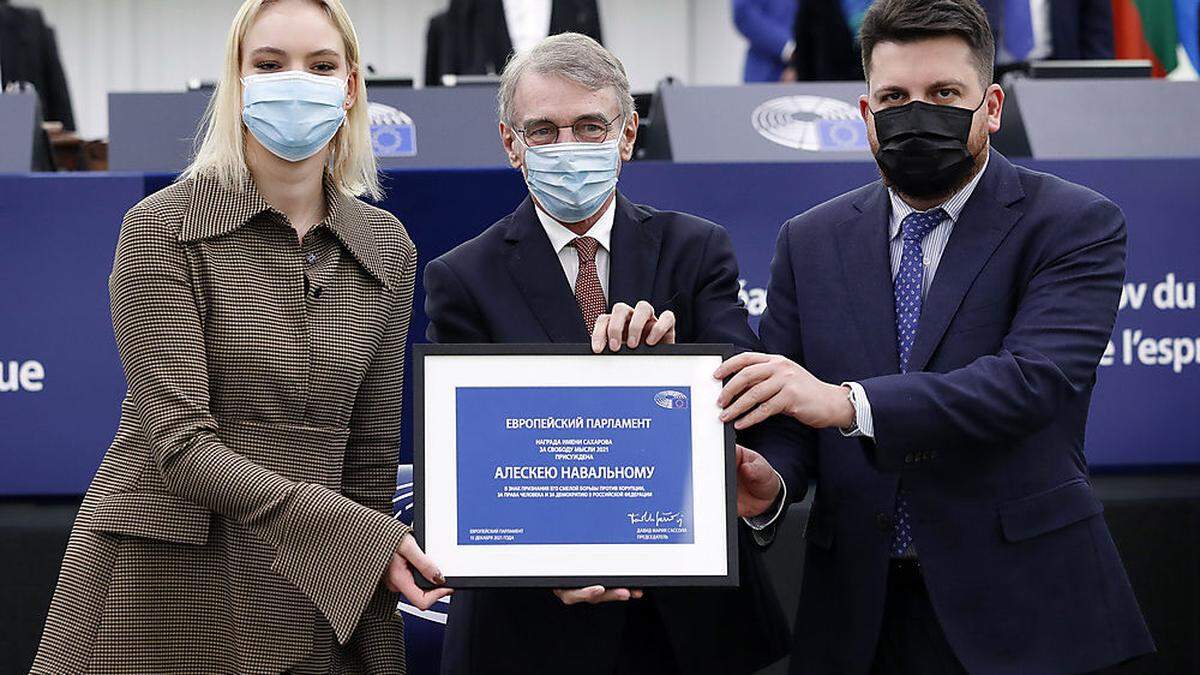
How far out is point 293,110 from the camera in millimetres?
2232

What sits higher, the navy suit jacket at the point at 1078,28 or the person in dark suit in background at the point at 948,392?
the navy suit jacket at the point at 1078,28

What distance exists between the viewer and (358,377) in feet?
7.21

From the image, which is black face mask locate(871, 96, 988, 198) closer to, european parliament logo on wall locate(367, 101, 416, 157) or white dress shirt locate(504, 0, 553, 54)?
european parliament logo on wall locate(367, 101, 416, 157)

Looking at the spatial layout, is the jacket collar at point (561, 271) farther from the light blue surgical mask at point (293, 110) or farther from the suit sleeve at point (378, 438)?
the light blue surgical mask at point (293, 110)

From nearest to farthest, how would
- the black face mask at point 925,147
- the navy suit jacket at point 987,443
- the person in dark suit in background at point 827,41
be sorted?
the navy suit jacket at point 987,443
the black face mask at point 925,147
the person in dark suit in background at point 827,41

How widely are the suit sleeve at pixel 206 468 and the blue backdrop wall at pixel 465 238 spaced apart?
1.74 m

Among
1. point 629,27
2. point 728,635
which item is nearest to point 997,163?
point 728,635

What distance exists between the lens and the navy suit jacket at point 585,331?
2250mm

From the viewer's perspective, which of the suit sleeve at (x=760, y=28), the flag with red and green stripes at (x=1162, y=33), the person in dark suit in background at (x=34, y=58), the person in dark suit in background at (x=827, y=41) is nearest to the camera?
the flag with red and green stripes at (x=1162, y=33)

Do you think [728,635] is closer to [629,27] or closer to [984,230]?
[984,230]

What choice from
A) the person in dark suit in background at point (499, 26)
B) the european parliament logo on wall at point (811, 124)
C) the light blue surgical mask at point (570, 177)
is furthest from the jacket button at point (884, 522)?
the person in dark suit in background at point (499, 26)

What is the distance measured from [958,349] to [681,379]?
44 centimetres

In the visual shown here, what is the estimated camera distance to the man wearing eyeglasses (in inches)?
89.0

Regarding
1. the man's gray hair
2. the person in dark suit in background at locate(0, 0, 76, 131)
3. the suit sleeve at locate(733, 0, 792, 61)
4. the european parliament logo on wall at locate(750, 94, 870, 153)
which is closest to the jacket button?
the man's gray hair
